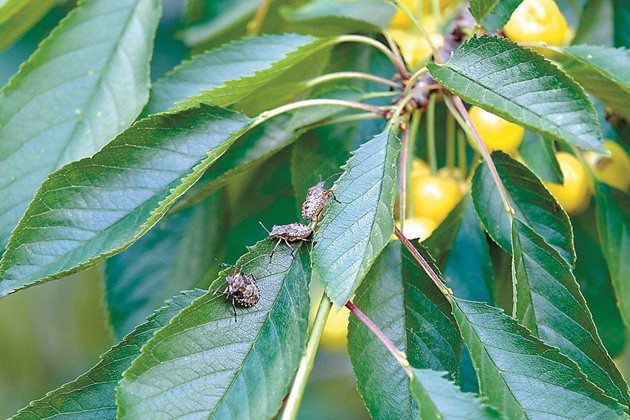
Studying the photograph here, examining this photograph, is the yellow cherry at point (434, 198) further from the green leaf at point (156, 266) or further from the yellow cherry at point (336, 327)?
the green leaf at point (156, 266)

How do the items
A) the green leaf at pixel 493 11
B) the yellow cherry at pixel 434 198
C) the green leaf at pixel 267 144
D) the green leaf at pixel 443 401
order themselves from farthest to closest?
1. the yellow cherry at pixel 434 198
2. the green leaf at pixel 267 144
3. the green leaf at pixel 493 11
4. the green leaf at pixel 443 401

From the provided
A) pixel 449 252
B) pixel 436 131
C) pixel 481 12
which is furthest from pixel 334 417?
pixel 481 12

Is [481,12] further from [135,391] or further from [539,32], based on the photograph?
[135,391]

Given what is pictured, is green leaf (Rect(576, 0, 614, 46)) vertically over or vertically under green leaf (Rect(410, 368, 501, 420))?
over

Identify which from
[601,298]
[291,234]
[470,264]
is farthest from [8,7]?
[601,298]

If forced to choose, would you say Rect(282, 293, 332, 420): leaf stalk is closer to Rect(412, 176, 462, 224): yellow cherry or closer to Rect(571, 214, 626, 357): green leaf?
Rect(412, 176, 462, 224): yellow cherry

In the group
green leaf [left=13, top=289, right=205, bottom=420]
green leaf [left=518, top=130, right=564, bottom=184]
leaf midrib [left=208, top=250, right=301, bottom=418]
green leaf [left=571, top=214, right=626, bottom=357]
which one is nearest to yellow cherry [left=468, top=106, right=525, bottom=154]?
green leaf [left=518, top=130, right=564, bottom=184]

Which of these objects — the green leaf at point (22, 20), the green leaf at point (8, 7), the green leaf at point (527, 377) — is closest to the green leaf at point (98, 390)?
the green leaf at point (527, 377)
